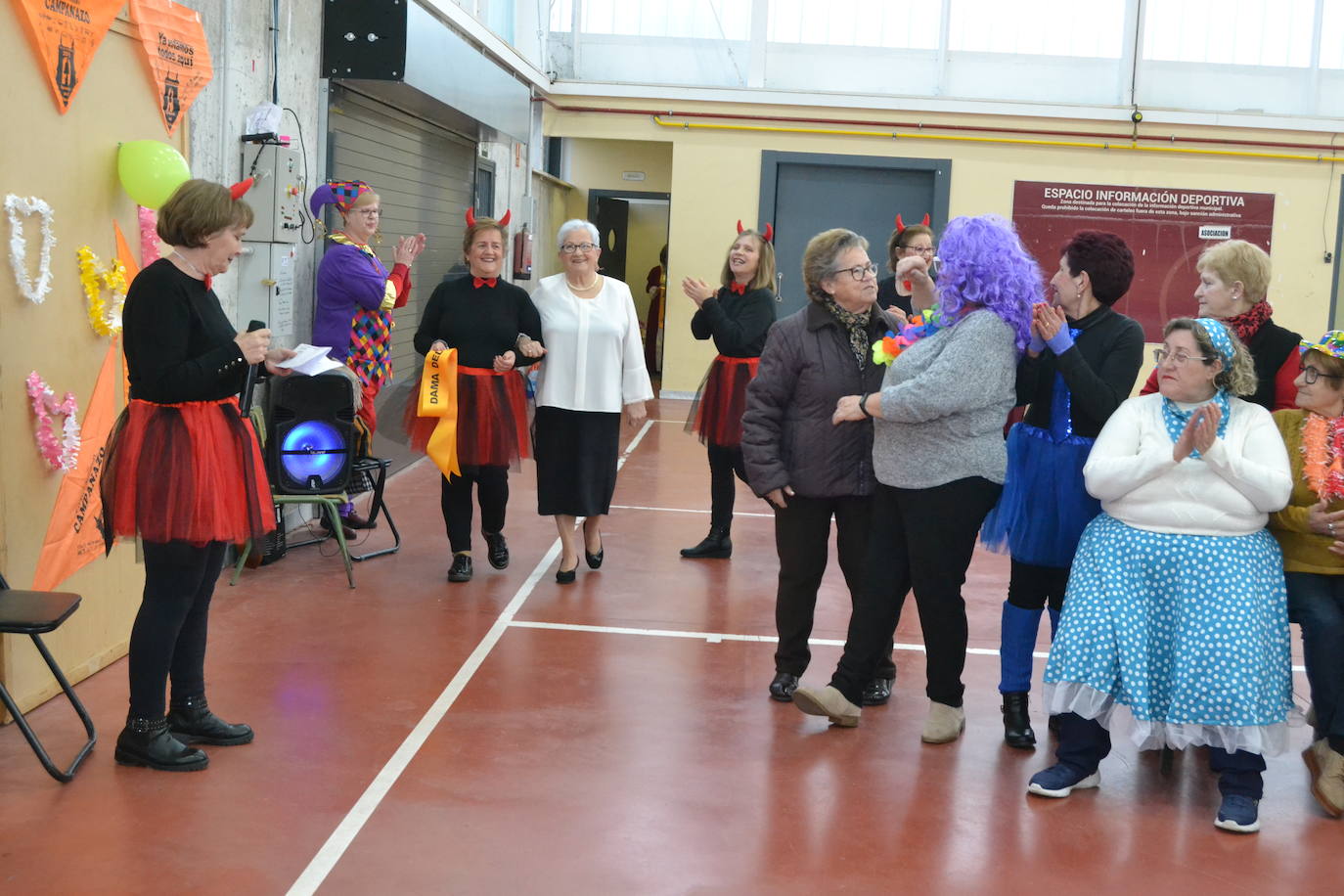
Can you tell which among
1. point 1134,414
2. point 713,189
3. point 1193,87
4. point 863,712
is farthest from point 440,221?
point 1193,87

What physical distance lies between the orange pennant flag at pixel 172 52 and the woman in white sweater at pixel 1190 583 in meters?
3.21

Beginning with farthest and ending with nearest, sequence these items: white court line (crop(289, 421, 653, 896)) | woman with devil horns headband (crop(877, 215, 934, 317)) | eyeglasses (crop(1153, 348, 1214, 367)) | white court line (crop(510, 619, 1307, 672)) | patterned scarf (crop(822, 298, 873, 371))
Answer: woman with devil horns headband (crop(877, 215, 934, 317))
white court line (crop(510, 619, 1307, 672))
patterned scarf (crop(822, 298, 873, 371))
eyeglasses (crop(1153, 348, 1214, 367))
white court line (crop(289, 421, 653, 896))

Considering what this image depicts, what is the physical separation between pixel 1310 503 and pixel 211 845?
9.59 ft

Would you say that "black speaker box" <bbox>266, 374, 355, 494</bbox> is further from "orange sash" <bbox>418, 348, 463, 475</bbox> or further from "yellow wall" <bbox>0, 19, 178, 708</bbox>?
"yellow wall" <bbox>0, 19, 178, 708</bbox>

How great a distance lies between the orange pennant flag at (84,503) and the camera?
3951 millimetres

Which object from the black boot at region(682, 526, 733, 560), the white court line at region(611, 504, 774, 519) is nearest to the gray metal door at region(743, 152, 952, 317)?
the white court line at region(611, 504, 774, 519)

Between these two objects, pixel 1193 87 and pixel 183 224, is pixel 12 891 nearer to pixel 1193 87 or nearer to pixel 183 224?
pixel 183 224

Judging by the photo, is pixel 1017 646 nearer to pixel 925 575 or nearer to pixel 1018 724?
pixel 1018 724

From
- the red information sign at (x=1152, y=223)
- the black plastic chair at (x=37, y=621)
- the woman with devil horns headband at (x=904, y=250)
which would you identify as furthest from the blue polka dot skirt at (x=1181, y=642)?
the red information sign at (x=1152, y=223)

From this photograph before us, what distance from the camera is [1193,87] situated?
42.4 feet

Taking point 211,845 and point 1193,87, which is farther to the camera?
point 1193,87

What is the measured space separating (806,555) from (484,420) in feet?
6.32

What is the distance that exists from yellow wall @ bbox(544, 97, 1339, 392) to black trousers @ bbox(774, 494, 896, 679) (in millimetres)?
9061

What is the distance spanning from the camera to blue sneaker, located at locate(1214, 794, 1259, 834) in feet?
11.3
